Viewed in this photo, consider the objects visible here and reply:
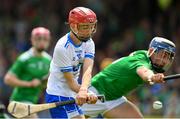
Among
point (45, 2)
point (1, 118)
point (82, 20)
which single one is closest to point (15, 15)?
point (45, 2)

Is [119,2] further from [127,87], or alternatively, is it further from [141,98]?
[127,87]

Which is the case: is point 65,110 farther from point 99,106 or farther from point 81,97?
point 99,106

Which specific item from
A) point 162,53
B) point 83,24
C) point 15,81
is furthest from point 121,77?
point 15,81

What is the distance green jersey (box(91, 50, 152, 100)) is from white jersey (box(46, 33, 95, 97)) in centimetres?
55

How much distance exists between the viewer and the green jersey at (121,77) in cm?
968

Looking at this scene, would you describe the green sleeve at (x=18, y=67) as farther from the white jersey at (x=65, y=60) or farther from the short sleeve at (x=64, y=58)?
the short sleeve at (x=64, y=58)

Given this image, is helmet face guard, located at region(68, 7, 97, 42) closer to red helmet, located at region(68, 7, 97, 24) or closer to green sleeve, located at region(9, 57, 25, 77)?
red helmet, located at region(68, 7, 97, 24)

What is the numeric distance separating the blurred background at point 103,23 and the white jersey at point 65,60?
22.6 ft

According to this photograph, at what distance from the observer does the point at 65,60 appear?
30.4 ft

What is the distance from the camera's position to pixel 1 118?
1042 centimetres

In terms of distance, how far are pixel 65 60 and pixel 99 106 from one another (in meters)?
1.20

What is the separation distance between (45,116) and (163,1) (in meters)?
4.83

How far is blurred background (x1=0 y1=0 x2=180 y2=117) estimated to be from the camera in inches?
674

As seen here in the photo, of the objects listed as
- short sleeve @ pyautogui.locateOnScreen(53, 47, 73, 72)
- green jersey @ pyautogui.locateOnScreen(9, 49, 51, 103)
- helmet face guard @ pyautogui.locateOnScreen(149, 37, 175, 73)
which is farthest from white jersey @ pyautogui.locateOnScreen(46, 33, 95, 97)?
green jersey @ pyautogui.locateOnScreen(9, 49, 51, 103)
